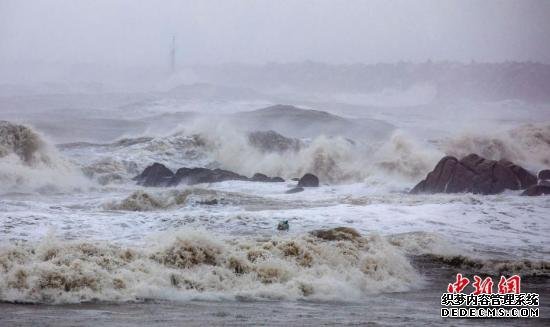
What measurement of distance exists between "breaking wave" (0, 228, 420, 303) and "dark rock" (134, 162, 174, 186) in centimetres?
1284

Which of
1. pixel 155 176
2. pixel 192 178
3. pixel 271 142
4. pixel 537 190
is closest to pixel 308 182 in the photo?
pixel 192 178

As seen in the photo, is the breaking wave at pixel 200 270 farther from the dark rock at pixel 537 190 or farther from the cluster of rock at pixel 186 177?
the cluster of rock at pixel 186 177

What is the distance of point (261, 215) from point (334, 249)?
365cm

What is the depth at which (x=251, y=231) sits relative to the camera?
12.1 metres

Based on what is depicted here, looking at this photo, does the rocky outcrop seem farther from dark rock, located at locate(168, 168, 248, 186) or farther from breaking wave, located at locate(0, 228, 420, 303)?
breaking wave, located at locate(0, 228, 420, 303)

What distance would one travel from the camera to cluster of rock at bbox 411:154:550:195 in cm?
1925

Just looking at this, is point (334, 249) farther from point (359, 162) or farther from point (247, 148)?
point (247, 148)

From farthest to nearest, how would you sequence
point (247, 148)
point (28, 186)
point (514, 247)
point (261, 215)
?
point (247, 148), point (28, 186), point (261, 215), point (514, 247)

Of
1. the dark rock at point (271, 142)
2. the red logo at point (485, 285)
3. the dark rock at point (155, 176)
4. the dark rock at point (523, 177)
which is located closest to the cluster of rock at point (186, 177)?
the dark rock at point (155, 176)

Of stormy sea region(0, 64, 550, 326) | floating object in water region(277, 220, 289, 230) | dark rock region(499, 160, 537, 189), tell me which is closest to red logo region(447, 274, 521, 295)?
stormy sea region(0, 64, 550, 326)

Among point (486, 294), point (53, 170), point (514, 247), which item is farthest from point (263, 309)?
point (53, 170)

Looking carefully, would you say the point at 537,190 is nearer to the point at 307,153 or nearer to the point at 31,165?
Result: the point at 307,153

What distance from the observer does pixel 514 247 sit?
38.9 feet

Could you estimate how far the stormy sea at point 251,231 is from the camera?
23.9 feet
